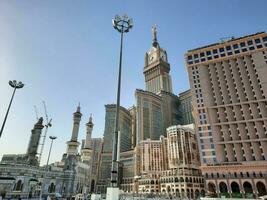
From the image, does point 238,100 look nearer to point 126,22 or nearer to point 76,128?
point 126,22

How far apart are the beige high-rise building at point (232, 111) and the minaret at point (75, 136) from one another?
6816cm

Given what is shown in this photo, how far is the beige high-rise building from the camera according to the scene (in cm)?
7962

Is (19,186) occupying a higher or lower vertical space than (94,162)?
lower

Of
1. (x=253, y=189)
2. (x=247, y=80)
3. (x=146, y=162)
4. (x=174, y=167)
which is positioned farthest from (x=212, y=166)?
(x=146, y=162)

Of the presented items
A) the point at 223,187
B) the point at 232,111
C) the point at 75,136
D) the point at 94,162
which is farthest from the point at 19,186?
the point at 94,162

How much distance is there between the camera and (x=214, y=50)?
104m

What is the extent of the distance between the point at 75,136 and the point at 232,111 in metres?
86.6

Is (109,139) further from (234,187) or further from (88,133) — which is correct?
(234,187)

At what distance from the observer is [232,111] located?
91250mm

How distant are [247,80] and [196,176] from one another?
2232 inches

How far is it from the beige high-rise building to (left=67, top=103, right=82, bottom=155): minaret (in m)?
68.2

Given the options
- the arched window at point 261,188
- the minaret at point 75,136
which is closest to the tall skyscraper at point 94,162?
the minaret at point 75,136

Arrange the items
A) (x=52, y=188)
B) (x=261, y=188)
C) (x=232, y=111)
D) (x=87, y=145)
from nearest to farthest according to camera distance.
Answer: (x=261, y=188) → (x=232, y=111) → (x=52, y=188) → (x=87, y=145)

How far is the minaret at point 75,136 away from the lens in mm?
115625
